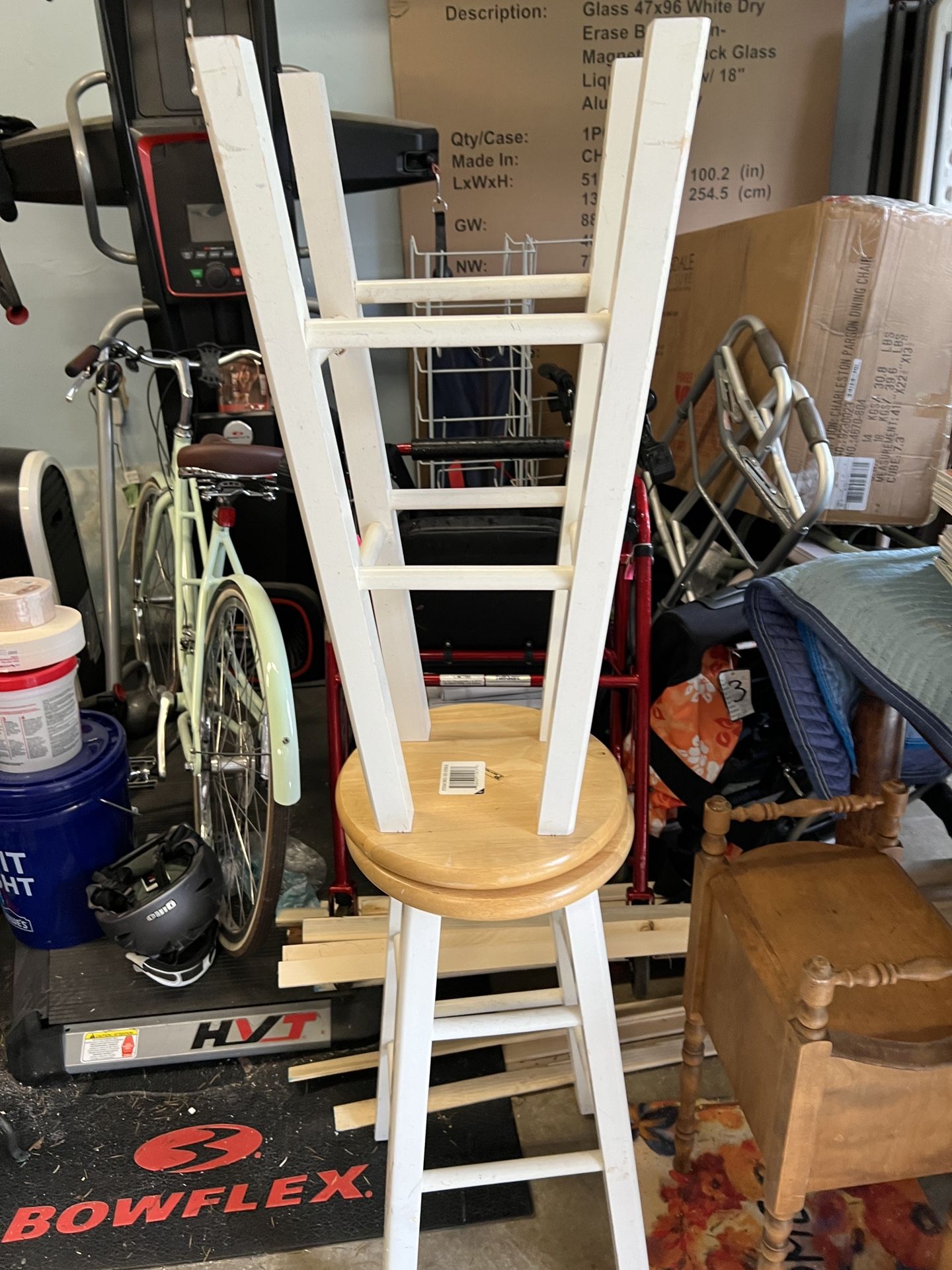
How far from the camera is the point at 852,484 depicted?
182 cm

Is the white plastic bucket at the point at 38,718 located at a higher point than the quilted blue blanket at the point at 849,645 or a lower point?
lower

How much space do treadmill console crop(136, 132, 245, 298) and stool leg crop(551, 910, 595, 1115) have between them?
147cm

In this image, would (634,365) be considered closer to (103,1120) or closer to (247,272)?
(247,272)

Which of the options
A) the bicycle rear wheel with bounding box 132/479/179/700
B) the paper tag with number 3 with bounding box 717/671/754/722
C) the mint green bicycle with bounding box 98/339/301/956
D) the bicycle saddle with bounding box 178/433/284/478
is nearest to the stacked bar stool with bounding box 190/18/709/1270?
the mint green bicycle with bounding box 98/339/301/956

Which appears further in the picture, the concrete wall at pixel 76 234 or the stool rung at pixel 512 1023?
the concrete wall at pixel 76 234

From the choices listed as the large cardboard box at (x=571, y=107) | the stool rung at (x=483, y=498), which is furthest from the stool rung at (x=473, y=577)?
the large cardboard box at (x=571, y=107)

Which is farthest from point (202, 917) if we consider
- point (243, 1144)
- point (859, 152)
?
point (859, 152)

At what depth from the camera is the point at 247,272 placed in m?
0.60

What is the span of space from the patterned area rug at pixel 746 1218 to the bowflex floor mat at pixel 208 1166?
19 cm

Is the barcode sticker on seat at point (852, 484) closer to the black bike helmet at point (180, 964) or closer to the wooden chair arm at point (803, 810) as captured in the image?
the wooden chair arm at point (803, 810)

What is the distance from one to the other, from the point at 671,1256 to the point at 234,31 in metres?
2.22

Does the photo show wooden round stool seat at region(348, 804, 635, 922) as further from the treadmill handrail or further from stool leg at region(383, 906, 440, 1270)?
the treadmill handrail

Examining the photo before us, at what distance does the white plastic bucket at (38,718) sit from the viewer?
1.45m

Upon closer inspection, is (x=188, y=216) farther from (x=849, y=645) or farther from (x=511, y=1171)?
(x=511, y=1171)
